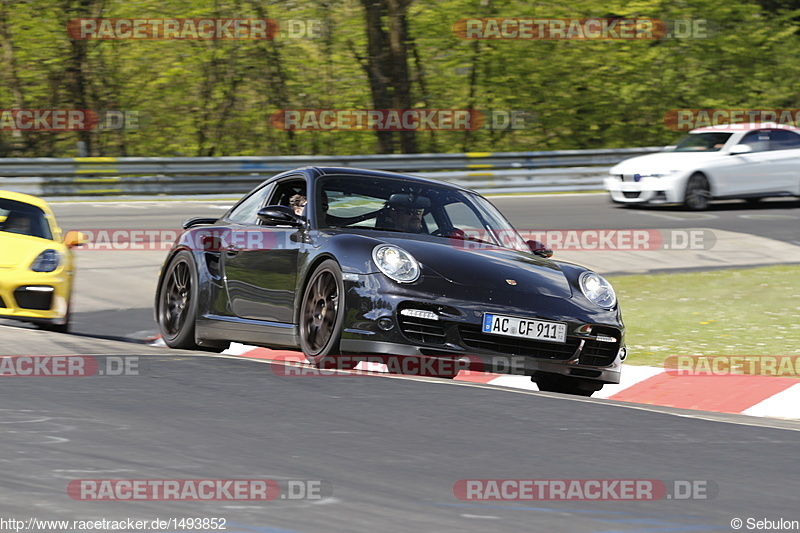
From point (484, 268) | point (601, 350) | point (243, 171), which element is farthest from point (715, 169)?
point (484, 268)

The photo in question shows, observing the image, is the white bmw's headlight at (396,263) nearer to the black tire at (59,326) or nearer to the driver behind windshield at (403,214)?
the driver behind windshield at (403,214)

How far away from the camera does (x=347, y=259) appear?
24.0ft

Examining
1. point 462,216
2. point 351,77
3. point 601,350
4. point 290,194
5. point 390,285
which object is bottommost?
point 601,350

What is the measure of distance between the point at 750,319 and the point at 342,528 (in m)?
7.66

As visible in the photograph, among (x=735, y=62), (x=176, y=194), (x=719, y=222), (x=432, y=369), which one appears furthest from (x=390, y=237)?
(x=735, y=62)

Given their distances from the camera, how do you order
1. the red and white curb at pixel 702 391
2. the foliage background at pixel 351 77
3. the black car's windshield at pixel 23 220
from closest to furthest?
the red and white curb at pixel 702 391
the black car's windshield at pixel 23 220
the foliage background at pixel 351 77

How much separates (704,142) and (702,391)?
45.8 feet

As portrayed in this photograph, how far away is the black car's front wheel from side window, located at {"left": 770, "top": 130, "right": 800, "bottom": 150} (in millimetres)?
15611

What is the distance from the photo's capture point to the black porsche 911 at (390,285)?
7.11 m

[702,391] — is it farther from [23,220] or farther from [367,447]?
[23,220]

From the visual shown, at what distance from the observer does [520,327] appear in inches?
282

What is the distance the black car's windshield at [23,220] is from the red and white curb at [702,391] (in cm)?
388

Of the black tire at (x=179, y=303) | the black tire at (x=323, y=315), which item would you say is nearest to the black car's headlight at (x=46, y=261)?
the black tire at (x=179, y=303)

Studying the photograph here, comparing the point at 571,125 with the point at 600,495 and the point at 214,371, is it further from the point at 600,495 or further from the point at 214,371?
the point at 600,495
